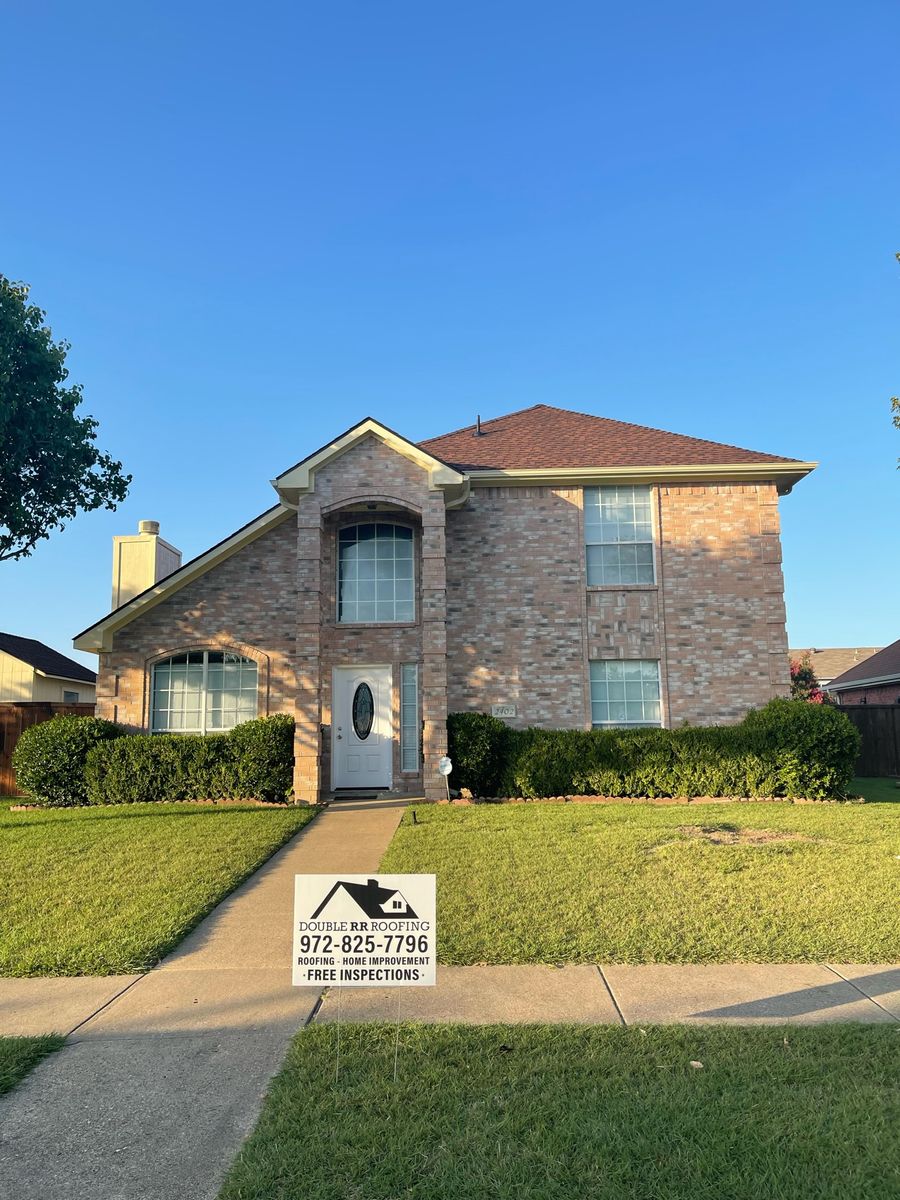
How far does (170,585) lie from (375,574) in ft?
13.6

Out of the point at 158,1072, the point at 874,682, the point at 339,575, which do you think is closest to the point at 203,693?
the point at 339,575

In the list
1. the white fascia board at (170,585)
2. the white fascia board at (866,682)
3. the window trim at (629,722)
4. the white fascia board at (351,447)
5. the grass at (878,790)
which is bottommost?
the grass at (878,790)

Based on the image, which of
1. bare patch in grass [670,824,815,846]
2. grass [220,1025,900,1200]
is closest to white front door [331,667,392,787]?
bare patch in grass [670,824,815,846]

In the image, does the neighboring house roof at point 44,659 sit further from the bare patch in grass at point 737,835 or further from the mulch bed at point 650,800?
the bare patch in grass at point 737,835

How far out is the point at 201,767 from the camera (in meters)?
15.2

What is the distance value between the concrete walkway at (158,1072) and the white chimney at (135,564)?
13963 millimetres

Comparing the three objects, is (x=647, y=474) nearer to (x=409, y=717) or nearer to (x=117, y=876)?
(x=409, y=717)

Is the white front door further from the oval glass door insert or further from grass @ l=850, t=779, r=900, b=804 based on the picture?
grass @ l=850, t=779, r=900, b=804

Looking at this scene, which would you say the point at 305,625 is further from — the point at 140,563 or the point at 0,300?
the point at 0,300

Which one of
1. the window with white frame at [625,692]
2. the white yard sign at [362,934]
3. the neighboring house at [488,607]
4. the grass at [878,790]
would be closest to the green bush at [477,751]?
the neighboring house at [488,607]

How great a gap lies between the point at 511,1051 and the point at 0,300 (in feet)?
59.3

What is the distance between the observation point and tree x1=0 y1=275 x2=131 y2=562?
1759 centimetres

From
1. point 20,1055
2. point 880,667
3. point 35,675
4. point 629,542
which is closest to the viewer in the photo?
point 20,1055

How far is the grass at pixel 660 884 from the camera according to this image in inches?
256
